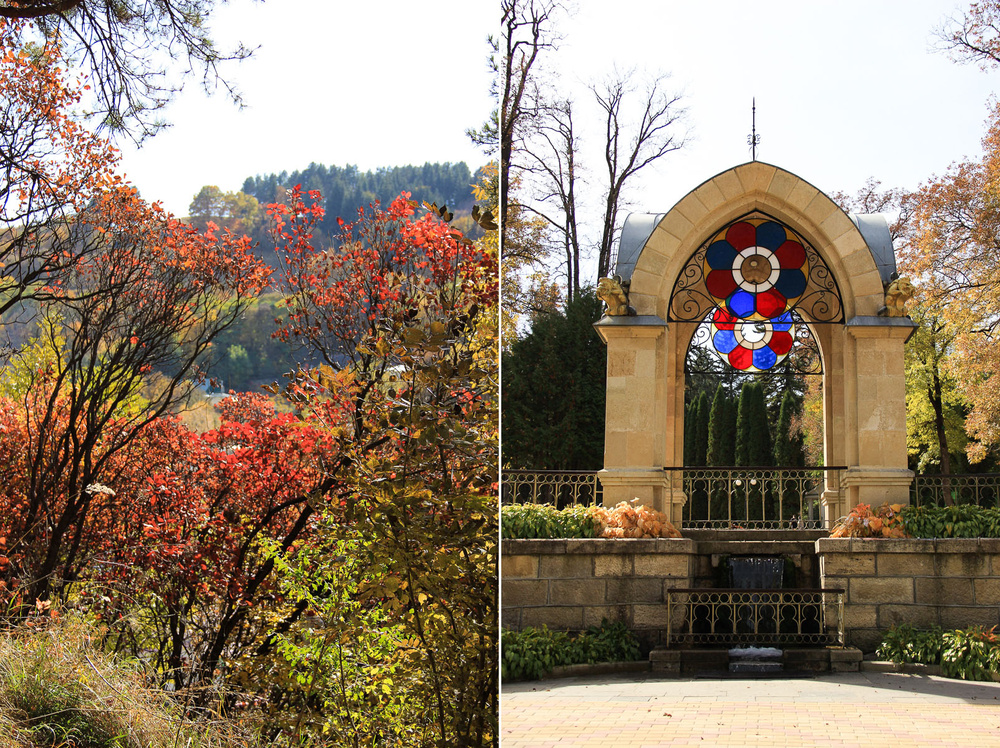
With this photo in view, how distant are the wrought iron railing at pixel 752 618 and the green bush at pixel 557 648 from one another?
0.28m

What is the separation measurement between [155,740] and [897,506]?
A: 5.28 metres

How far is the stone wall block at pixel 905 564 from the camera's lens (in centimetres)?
547

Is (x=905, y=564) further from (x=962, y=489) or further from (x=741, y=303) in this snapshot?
(x=741, y=303)

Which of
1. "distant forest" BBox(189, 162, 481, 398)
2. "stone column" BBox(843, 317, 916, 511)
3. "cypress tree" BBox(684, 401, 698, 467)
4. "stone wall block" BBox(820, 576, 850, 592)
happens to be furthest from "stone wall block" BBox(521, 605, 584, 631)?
"cypress tree" BBox(684, 401, 698, 467)

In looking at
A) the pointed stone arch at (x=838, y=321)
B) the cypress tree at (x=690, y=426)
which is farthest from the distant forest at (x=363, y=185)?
the cypress tree at (x=690, y=426)

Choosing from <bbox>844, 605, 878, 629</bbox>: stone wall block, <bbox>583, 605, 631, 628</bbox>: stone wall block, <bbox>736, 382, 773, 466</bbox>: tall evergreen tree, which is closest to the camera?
<bbox>583, 605, 631, 628</bbox>: stone wall block

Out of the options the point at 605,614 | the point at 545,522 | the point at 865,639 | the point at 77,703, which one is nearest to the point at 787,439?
the point at 865,639

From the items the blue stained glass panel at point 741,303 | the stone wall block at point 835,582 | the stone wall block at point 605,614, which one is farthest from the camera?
the blue stained glass panel at point 741,303

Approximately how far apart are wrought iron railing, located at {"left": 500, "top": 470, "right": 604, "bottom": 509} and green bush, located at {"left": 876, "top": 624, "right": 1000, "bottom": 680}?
6.40ft

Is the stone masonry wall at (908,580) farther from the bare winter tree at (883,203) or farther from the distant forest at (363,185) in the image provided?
the distant forest at (363,185)

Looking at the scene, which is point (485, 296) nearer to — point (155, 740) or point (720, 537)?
point (155, 740)

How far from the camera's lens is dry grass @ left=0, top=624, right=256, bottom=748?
2.55 metres

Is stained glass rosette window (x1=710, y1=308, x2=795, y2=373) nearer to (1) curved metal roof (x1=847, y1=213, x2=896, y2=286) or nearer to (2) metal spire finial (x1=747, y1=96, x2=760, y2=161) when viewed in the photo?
(1) curved metal roof (x1=847, y1=213, x2=896, y2=286)

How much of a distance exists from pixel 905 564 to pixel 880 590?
0.29m
